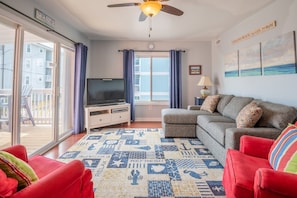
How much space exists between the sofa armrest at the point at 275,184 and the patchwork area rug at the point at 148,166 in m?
0.81

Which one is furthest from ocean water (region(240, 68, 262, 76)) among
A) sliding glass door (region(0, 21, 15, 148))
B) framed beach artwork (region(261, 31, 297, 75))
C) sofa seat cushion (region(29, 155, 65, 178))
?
sliding glass door (region(0, 21, 15, 148))

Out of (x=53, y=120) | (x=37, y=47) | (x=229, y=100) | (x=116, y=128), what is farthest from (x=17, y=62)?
(x=229, y=100)

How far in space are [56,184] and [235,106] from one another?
3.12 m

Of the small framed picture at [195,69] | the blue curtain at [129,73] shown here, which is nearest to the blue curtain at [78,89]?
the blue curtain at [129,73]

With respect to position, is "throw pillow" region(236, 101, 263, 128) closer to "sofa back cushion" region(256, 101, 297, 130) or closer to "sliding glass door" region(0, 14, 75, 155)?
"sofa back cushion" region(256, 101, 297, 130)

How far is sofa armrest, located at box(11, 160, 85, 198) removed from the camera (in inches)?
36.5

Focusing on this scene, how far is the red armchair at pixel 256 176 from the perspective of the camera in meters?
1.05

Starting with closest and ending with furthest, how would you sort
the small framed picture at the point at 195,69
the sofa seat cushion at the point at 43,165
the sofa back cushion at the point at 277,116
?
the sofa seat cushion at the point at 43,165
the sofa back cushion at the point at 277,116
the small framed picture at the point at 195,69

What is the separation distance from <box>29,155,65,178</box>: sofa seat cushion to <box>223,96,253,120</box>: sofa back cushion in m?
2.85

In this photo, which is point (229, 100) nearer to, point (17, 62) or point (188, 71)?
point (188, 71)

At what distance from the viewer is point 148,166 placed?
2.47m

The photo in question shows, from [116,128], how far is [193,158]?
2.45m

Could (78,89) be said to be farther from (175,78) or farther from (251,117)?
(251,117)

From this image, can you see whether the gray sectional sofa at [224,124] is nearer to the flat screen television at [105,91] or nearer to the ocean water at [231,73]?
the ocean water at [231,73]
